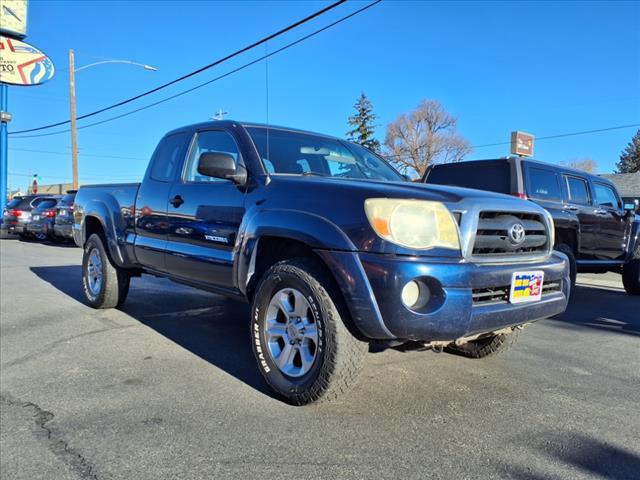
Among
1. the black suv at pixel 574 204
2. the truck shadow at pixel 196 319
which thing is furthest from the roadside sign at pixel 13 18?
the black suv at pixel 574 204

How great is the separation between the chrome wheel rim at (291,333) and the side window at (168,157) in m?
2.10

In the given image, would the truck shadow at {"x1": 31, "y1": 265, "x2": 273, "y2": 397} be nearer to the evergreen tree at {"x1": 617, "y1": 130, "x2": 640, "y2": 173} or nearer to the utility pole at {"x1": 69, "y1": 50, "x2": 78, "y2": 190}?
the utility pole at {"x1": 69, "y1": 50, "x2": 78, "y2": 190}

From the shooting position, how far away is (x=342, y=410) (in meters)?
3.20

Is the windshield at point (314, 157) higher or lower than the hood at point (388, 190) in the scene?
higher

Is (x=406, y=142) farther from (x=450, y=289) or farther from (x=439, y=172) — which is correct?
(x=450, y=289)

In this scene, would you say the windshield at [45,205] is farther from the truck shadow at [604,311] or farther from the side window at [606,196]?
the side window at [606,196]

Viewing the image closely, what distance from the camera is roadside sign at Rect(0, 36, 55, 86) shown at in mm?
24938

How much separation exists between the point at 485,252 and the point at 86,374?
3.04 m

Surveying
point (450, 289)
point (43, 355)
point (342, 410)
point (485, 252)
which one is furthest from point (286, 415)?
point (43, 355)

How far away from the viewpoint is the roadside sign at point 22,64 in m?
24.9

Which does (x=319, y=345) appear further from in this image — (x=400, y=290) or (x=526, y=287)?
(x=526, y=287)

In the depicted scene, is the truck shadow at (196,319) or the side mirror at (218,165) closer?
the side mirror at (218,165)

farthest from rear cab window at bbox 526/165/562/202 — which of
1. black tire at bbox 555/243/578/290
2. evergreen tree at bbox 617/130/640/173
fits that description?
evergreen tree at bbox 617/130/640/173

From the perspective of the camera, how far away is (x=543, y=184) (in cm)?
740
